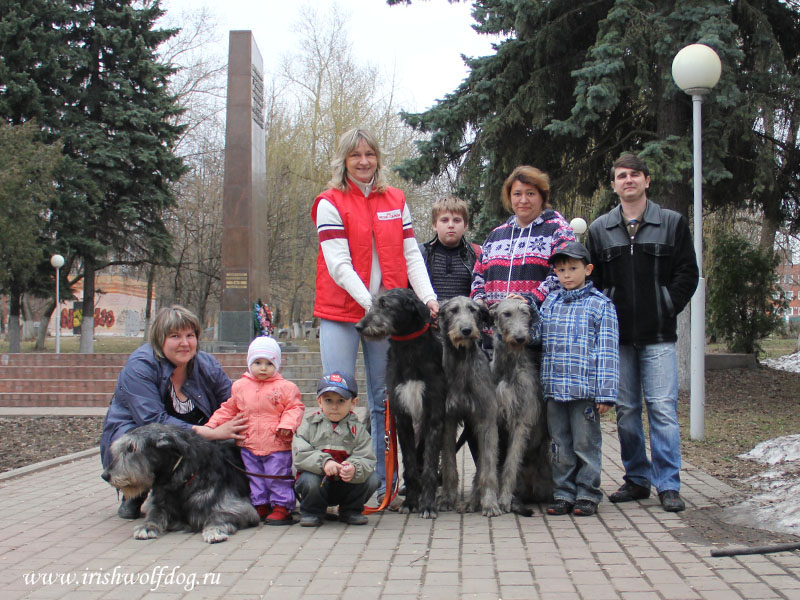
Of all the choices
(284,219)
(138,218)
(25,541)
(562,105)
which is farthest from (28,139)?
(25,541)

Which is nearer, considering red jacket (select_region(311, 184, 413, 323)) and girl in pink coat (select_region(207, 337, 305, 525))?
girl in pink coat (select_region(207, 337, 305, 525))

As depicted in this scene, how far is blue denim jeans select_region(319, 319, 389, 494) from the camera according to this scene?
550cm

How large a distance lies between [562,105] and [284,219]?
72.5 ft

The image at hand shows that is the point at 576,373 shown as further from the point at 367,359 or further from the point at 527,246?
the point at 367,359

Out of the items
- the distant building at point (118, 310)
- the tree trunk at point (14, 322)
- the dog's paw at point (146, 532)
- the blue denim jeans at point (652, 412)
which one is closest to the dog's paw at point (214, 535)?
the dog's paw at point (146, 532)

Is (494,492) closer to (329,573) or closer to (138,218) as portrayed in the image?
(329,573)

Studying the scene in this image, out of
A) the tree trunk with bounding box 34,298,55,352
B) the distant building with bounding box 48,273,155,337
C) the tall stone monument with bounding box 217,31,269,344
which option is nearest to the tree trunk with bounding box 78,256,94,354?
the tree trunk with bounding box 34,298,55,352

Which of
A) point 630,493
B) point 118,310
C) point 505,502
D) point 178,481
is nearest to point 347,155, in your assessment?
point 178,481

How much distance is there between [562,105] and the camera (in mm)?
13016

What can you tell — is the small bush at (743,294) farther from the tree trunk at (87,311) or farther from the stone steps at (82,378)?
the tree trunk at (87,311)

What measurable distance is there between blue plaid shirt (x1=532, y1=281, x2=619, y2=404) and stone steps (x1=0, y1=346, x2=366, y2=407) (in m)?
8.55

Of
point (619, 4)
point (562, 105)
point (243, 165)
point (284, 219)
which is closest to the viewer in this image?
point (619, 4)

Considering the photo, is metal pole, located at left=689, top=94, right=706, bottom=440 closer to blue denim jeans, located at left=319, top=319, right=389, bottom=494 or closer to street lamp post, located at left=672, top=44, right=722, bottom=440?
street lamp post, located at left=672, top=44, right=722, bottom=440

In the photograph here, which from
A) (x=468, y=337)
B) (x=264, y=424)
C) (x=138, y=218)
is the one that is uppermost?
(x=138, y=218)
